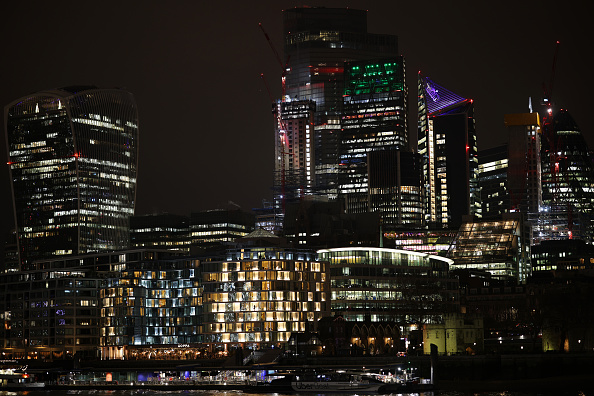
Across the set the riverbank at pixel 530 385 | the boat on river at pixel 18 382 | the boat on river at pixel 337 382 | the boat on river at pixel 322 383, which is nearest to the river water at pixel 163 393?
the boat on river at pixel 18 382

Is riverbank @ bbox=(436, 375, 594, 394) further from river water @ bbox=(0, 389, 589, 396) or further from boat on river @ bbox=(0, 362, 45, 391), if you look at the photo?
boat on river @ bbox=(0, 362, 45, 391)

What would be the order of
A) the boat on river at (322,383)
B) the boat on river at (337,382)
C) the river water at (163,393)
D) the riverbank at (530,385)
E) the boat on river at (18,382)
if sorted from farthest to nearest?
the boat on river at (18,382) → the boat on river at (322,383) → the boat on river at (337,382) → the riverbank at (530,385) → the river water at (163,393)

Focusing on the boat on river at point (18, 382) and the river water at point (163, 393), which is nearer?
the river water at point (163, 393)

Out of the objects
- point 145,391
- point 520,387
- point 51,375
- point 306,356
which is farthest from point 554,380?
point 51,375

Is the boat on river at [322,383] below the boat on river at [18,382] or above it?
above

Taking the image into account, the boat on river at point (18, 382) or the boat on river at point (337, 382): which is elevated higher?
the boat on river at point (337, 382)

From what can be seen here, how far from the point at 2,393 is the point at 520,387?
8110 centimetres

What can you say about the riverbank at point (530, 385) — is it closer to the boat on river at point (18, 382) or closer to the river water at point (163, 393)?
the river water at point (163, 393)

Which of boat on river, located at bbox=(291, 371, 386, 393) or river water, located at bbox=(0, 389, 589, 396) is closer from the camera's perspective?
river water, located at bbox=(0, 389, 589, 396)

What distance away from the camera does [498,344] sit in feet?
626

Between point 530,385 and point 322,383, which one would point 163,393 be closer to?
point 322,383

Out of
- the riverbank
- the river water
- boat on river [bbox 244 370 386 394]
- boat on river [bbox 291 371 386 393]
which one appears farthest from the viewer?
boat on river [bbox 244 370 386 394]

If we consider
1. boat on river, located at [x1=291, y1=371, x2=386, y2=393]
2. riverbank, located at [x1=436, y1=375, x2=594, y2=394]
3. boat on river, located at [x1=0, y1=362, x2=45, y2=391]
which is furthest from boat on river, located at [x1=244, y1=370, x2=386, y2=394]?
boat on river, located at [x1=0, y1=362, x2=45, y2=391]

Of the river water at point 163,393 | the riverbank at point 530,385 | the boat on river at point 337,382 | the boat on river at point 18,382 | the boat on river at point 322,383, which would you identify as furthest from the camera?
the boat on river at point 18,382
